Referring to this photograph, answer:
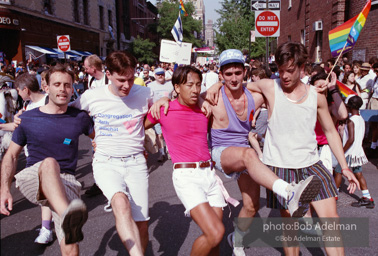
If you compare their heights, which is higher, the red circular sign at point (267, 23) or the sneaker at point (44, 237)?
the red circular sign at point (267, 23)

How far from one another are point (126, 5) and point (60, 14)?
858 inches

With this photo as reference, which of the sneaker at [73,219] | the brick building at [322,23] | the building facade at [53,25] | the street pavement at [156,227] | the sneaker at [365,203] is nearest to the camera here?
the sneaker at [73,219]

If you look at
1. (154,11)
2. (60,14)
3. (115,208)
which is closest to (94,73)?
(115,208)

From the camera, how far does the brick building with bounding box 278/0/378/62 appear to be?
13711 mm

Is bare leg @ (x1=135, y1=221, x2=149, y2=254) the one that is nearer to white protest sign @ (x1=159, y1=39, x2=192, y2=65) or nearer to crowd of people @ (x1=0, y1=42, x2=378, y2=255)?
crowd of people @ (x1=0, y1=42, x2=378, y2=255)

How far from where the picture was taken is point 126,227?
9.07ft

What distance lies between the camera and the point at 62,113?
10.6 feet

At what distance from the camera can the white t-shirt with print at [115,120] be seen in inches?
133

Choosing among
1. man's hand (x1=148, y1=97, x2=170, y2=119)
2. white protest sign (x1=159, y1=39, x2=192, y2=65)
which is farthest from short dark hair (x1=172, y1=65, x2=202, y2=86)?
white protest sign (x1=159, y1=39, x2=192, y2=65)

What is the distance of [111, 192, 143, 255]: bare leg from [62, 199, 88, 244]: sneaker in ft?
1.33

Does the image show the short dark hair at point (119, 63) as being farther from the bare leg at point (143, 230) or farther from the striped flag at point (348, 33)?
the striped flag at point (348, 33)

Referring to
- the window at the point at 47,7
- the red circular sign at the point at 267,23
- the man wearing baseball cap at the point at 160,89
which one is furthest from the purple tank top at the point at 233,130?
the window at the point at 47,7

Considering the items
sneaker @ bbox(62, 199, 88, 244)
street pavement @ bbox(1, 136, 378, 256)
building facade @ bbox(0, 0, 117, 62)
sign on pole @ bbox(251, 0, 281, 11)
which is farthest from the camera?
building facade @ bbox(0, 0, 117, 62)

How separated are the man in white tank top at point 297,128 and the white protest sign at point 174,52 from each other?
8.19 m
